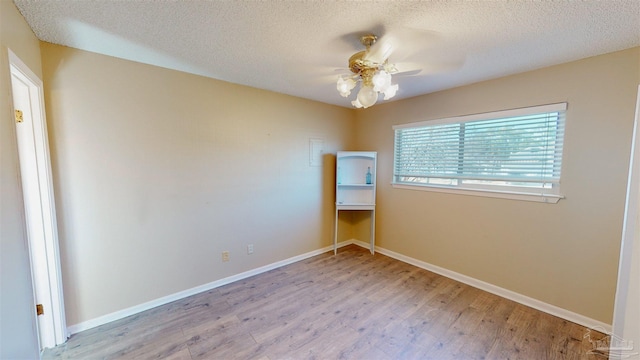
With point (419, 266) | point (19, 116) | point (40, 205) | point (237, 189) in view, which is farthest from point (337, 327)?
point (19, 116)

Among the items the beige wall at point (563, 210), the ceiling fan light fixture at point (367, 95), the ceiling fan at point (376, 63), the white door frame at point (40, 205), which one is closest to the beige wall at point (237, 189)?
the beige wall at point (563, 210)

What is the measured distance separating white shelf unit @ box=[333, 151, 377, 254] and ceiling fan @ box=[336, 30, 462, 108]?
1.90 meters

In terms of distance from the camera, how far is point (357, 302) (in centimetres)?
245

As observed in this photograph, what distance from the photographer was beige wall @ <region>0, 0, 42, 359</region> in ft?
3.65

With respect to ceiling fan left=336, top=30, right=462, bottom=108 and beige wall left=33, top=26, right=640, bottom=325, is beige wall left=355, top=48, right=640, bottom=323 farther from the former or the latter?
ceiling fan left=336, top=30, right=462, bottom=108

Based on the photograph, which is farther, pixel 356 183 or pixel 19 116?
pixel 356 183

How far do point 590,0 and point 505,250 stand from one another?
2218 millimetres

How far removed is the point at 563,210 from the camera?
219cm

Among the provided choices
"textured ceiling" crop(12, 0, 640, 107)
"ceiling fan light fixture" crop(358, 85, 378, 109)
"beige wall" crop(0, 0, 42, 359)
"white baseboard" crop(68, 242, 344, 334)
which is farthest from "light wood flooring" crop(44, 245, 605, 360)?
"textured ceiling" crop(12, 0, 640, 107)

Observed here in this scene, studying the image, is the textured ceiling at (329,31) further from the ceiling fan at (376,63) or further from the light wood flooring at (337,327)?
the light wood flooring at (337,327)

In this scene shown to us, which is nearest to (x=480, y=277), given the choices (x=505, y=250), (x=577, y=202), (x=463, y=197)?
(x=505, y=250)

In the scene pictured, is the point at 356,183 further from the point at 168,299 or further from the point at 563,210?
the point at 168,299

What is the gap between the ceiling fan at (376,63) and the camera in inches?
62.2

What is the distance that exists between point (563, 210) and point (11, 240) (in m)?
3.98
